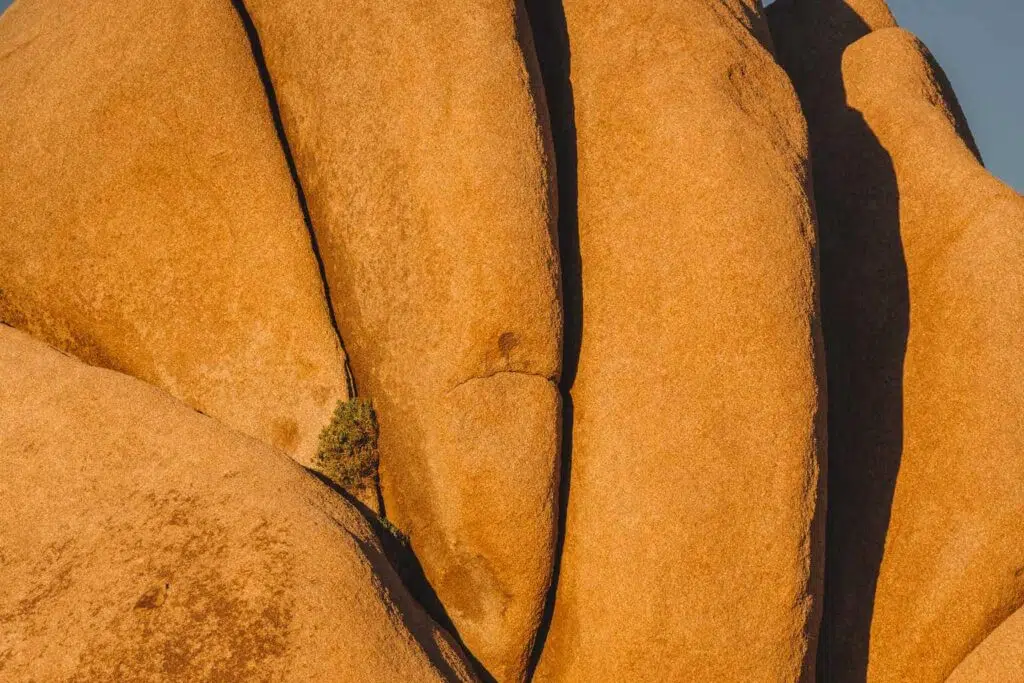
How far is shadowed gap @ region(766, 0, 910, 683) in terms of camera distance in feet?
42.0

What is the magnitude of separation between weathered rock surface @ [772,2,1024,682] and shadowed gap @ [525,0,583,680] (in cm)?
355

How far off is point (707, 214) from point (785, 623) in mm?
4371

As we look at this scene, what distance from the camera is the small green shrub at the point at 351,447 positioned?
477 inches

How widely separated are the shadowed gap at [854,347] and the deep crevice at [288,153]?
19.9ft

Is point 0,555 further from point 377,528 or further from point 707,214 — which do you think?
point 707,214

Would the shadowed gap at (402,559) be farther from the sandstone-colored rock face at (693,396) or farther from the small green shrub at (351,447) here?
the sandstone-colored rock face at (693,396)

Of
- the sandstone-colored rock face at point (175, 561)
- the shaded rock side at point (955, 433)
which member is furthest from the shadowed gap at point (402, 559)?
the shaded rock side at point (955, 433)

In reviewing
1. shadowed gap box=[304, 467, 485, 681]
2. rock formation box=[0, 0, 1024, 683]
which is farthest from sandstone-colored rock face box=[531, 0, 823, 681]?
shadowed gap box=[304, 467, 485, 681]

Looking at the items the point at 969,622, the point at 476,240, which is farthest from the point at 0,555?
the point at 969,622

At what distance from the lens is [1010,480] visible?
12148 millimetres

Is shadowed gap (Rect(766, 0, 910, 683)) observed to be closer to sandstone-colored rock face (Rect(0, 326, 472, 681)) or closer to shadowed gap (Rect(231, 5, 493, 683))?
shadowed gap (Rect(231, 5, 493, 683))

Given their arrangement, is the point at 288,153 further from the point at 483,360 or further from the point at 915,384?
the point at 915,384

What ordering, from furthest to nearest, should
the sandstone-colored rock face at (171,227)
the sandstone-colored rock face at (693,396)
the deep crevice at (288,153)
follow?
the deep crevice at (288,153)
the sandstone-colored rock face at (171,227)
the sandstone-colored rock face at (693,396)

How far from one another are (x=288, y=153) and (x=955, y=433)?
335 inches
